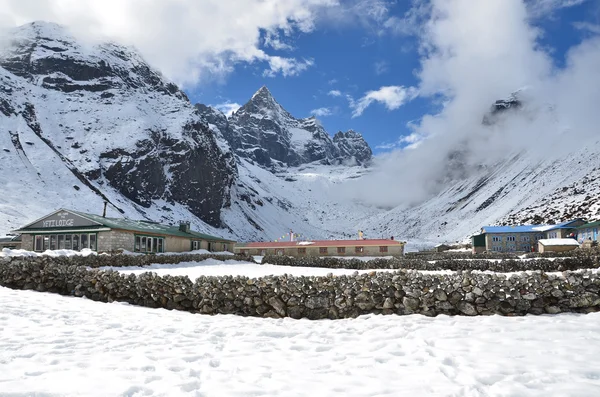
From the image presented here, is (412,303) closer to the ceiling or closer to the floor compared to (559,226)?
closer to the floor

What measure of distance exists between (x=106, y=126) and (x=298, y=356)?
433ft

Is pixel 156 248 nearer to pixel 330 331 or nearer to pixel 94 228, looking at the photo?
pixel 94 228

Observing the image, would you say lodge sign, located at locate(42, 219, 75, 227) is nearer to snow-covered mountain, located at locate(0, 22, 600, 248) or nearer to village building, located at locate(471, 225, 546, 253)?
snow-covered mountain, located at locate(0, 22, 600, 248)

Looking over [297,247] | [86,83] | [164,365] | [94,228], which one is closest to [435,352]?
[164,365]

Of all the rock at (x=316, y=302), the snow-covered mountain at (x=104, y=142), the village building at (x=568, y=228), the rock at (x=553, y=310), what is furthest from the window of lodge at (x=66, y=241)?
Answer: the village building at (x=568, y=228)

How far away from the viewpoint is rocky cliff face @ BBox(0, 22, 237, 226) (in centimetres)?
10675

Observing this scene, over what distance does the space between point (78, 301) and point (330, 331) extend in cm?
891

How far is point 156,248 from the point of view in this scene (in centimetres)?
4456

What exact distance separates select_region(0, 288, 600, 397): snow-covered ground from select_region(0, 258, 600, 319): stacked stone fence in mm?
487

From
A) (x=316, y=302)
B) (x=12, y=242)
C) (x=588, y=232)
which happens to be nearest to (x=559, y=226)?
(x=588, y=232)

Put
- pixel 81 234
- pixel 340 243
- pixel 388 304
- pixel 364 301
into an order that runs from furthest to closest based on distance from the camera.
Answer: pixel 340 243 → pixel 81 234 → pixel 364 301 → pixel 388 304

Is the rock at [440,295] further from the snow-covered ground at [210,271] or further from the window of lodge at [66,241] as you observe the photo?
the window of lodge at [66,241]

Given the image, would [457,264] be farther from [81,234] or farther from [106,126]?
[106,126]

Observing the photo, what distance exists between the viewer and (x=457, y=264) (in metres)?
35.5
